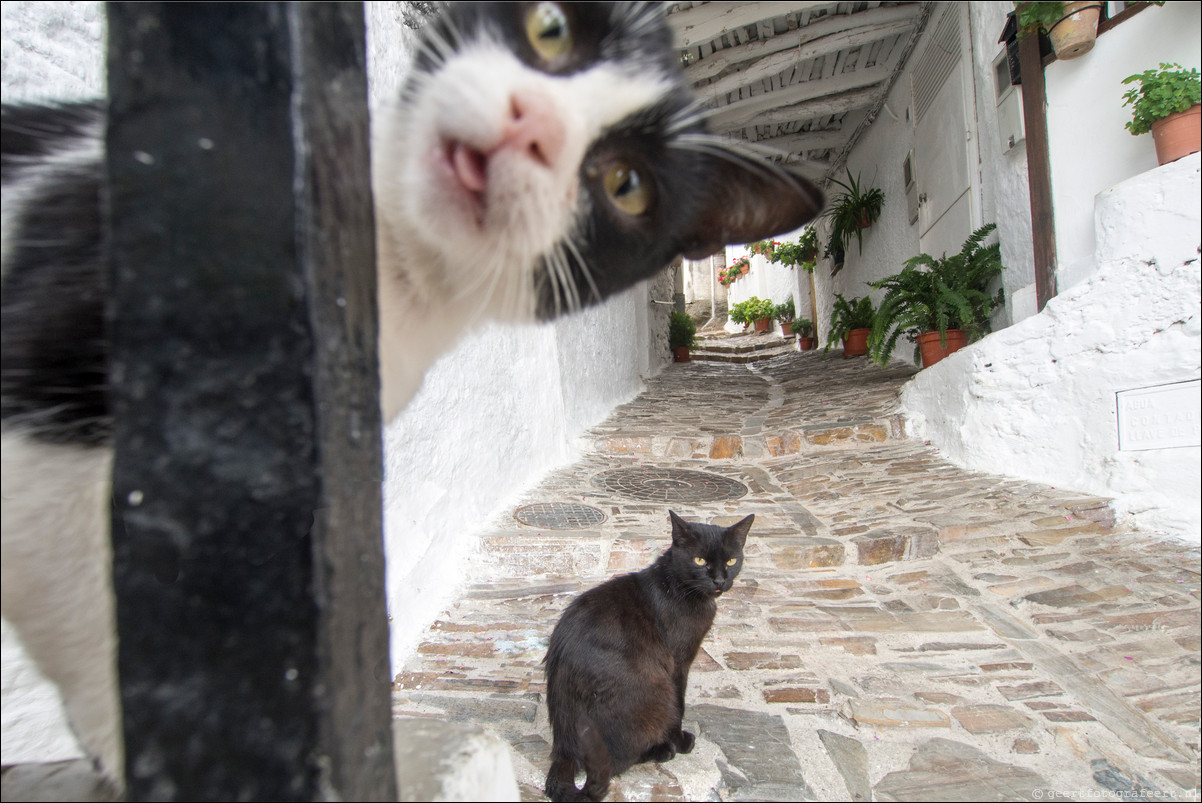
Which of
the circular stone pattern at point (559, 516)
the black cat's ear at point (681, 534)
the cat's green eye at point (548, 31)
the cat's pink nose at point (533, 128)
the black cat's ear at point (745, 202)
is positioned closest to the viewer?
the cat's pink nose at point (533, 128)

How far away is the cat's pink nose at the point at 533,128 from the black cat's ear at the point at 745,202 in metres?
0.36

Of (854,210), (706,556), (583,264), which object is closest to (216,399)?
(583,264)

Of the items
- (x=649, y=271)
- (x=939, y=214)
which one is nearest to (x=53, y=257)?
(x=649, y=271)

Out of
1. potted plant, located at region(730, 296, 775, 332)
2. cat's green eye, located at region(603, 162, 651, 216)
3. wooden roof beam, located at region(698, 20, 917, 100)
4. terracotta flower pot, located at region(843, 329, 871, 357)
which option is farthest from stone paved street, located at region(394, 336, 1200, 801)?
potted plant, located at region(730, 296, 775, 332)

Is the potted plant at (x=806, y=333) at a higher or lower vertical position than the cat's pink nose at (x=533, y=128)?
higher

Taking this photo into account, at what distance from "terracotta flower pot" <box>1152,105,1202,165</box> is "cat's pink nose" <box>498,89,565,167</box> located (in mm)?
1973

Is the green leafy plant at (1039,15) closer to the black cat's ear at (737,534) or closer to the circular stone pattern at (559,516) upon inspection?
the black cat's ear at (737,534)

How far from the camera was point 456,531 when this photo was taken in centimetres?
272

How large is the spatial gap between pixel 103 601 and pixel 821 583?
2.60 m

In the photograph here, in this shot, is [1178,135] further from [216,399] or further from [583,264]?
[216,399]

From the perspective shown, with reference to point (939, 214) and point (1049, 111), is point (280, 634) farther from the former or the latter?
point (939, 214)

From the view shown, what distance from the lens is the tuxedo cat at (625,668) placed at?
144 centimetres

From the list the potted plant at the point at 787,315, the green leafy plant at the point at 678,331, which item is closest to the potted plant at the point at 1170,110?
the green leafy plant at the point at 678,331

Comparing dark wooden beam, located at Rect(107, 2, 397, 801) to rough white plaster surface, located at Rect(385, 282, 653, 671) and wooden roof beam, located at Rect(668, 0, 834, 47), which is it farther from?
wooden roof beam, located at Rect(668, 0, 834, 47)
